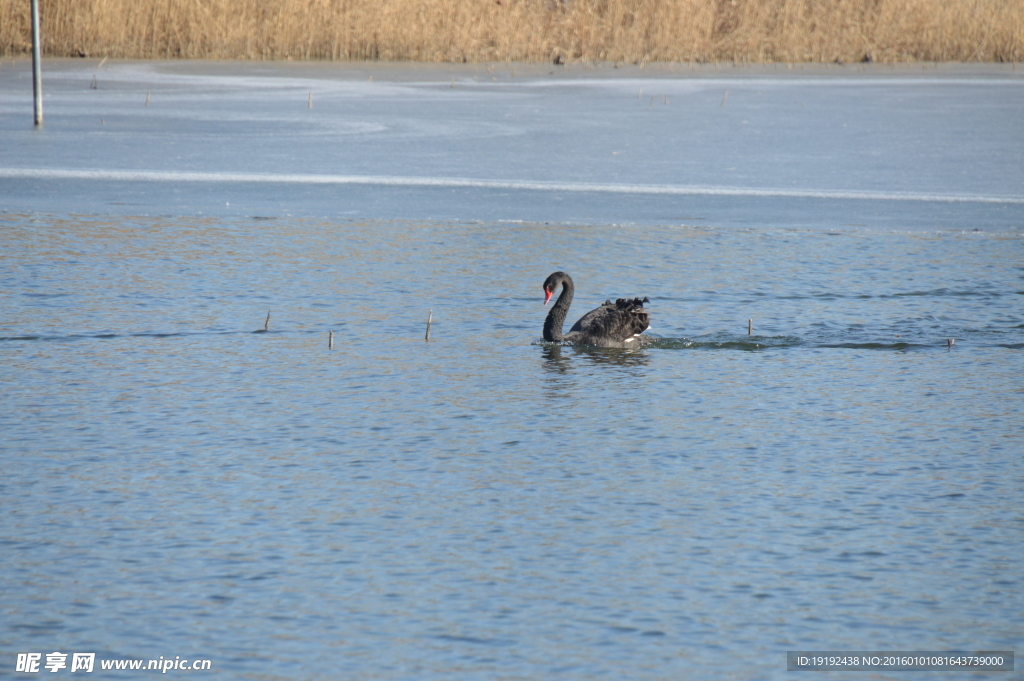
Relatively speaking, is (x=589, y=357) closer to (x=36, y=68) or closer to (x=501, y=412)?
(x=501, y=412)

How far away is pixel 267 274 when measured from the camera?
1084cm

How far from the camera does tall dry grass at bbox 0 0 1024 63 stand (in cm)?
2680

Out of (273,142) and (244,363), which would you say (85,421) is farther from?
(273,142)

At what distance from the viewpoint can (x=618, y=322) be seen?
8742 millimetres

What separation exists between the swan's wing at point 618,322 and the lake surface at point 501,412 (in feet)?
0.41

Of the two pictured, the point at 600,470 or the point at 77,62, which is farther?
the point at 77,62

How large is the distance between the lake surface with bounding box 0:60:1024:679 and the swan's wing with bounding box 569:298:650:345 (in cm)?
12

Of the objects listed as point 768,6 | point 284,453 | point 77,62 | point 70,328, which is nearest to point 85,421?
point 284,453

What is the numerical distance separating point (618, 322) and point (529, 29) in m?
21.0

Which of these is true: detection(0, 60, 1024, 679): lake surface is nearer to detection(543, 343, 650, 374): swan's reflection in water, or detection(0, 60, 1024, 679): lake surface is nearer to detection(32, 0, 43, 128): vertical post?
detection(543, 343, 650, 374): swan's reflection in water

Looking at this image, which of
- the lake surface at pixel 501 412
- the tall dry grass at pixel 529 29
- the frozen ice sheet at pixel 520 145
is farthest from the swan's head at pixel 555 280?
the tall dry grass at pixel 529 29

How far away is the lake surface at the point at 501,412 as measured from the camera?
16.0ft

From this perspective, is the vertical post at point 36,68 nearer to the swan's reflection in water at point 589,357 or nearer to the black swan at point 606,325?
the black swan at point 606,325

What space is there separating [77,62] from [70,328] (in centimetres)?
1879
